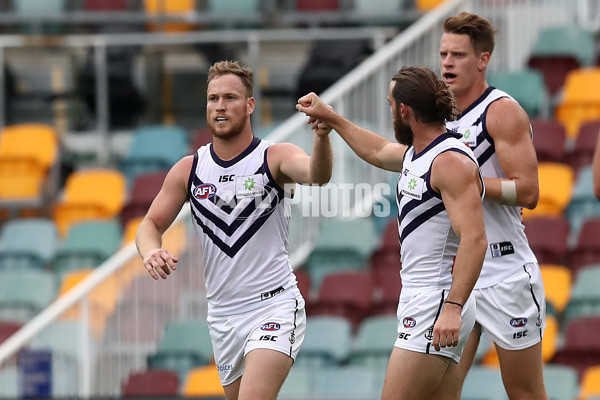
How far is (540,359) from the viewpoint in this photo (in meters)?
6.38

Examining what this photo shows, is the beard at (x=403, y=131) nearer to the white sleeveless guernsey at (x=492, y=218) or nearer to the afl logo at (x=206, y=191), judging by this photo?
the white sleeveless guernsey at (x=492, y=218)

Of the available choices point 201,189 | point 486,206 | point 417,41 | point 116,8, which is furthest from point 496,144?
point 116,8

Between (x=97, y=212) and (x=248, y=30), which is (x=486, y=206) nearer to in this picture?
(x=97, y=212)

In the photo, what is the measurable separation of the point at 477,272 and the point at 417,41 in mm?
7690

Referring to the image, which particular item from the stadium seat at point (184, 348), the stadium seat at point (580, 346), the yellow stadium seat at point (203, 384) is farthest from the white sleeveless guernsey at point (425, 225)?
the stadium seat at point (184, 348)

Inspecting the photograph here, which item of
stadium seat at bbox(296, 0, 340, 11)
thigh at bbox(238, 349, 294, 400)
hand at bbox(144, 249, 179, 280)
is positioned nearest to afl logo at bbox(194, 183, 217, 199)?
hand at bbox(144, 249, 179, 280)

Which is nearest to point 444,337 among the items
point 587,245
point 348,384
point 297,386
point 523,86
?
point 348,384

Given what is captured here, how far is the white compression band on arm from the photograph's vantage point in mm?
6168

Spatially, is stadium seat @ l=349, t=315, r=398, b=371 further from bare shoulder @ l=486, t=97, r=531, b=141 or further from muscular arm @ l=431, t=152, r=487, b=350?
muscular arm @ l=431, t=152, r=487, b=350

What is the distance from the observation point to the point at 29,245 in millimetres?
12977

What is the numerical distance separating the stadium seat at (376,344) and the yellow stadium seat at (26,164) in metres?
5.22

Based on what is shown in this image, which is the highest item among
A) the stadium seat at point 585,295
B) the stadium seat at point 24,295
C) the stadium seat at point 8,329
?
the stadium seat at point 585,295

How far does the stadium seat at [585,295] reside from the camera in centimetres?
1049

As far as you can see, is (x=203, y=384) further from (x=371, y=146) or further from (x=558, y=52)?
(x=558, y=52)
